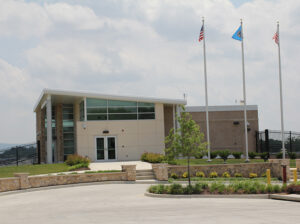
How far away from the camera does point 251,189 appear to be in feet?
53.8

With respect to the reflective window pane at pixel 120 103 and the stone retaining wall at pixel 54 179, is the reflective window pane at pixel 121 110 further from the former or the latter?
the stone retaining wall at pixel 54 179

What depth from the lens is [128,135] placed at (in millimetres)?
35094

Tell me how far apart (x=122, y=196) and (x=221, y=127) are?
24.3 meters

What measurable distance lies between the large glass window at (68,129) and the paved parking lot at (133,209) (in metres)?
21.8

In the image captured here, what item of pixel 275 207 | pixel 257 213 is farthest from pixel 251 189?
pixel 257 213

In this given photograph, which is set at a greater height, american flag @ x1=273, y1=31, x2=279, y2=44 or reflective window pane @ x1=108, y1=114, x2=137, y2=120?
american flag @ x1=273, y1=31, x2=279, y2=44

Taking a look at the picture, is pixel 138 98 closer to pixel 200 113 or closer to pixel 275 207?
pixel 200 113

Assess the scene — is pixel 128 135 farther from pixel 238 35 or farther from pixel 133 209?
pixel 133 209

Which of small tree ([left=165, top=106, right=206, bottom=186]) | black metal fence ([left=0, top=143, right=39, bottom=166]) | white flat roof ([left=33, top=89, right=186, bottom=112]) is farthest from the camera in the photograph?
black metal fence ([left=0, top=143, right=39, bottom=166])

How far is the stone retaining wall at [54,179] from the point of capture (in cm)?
2063

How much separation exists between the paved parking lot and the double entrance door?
15.5 metres

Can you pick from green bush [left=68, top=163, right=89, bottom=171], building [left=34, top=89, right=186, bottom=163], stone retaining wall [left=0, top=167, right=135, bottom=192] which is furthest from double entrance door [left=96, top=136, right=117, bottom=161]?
stone retaining wall [left=0, top=167, right=135, bottom=192]

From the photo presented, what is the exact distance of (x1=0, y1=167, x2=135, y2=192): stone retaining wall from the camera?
2063 centimetres

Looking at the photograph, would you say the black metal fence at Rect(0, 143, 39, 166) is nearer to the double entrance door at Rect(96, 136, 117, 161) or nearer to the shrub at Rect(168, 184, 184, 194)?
the double entrance door at Rect(96, 136, 117, 161)
